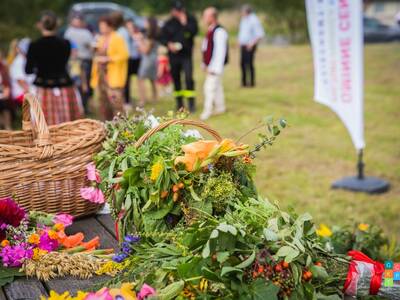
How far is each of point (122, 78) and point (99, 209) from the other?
660cm

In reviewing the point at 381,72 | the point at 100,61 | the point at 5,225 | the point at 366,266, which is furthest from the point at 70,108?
the point at 381,72

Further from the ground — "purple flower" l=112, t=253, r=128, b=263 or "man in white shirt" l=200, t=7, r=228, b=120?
"man in white shirt" l=200, t=7, r=228, b=120

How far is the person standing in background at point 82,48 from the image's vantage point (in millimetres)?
10086

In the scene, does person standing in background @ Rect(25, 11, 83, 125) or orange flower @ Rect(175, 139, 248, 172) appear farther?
person standing in background @ Rect(25, 11, 83, 125)

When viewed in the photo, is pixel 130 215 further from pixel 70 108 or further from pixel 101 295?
pixel 70 108

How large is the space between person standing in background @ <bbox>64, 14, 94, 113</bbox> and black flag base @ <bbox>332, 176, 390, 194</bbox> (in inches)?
212

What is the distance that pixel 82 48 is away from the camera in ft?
33.4

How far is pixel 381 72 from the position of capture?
14.3 meters

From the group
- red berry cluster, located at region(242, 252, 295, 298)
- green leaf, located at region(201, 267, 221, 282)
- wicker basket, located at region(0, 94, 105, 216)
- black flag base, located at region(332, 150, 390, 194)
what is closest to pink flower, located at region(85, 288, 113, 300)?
green leaf, located at region(201, 267, 221, 282)

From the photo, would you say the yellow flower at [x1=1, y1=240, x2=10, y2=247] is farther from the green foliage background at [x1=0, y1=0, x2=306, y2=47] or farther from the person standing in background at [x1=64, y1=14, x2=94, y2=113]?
the green foliage background at [x1=0, y1=0, x2=306, y2=47]

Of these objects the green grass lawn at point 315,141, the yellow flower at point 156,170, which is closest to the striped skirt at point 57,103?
the green grass lawn at point 315,141

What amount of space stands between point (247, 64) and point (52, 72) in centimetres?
668

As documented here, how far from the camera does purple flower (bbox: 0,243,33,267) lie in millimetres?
2057

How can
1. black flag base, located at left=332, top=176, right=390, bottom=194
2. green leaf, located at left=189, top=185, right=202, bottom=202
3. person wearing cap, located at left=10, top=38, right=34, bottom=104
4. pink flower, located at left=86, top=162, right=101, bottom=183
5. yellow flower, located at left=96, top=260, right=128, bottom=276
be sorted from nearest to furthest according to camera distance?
green leaf, located at left=189, top=185, right=202, bottom=202, yellow flower, located at left=96, top=260, right=128, bottom=276, pink flower, located at left=86, top=162, right=101, bottom=183, black flag base, located at left=332, top=176, right=390, bottom=194, person wearing cap, located at left=10, top=38, right=34, bottom=104
